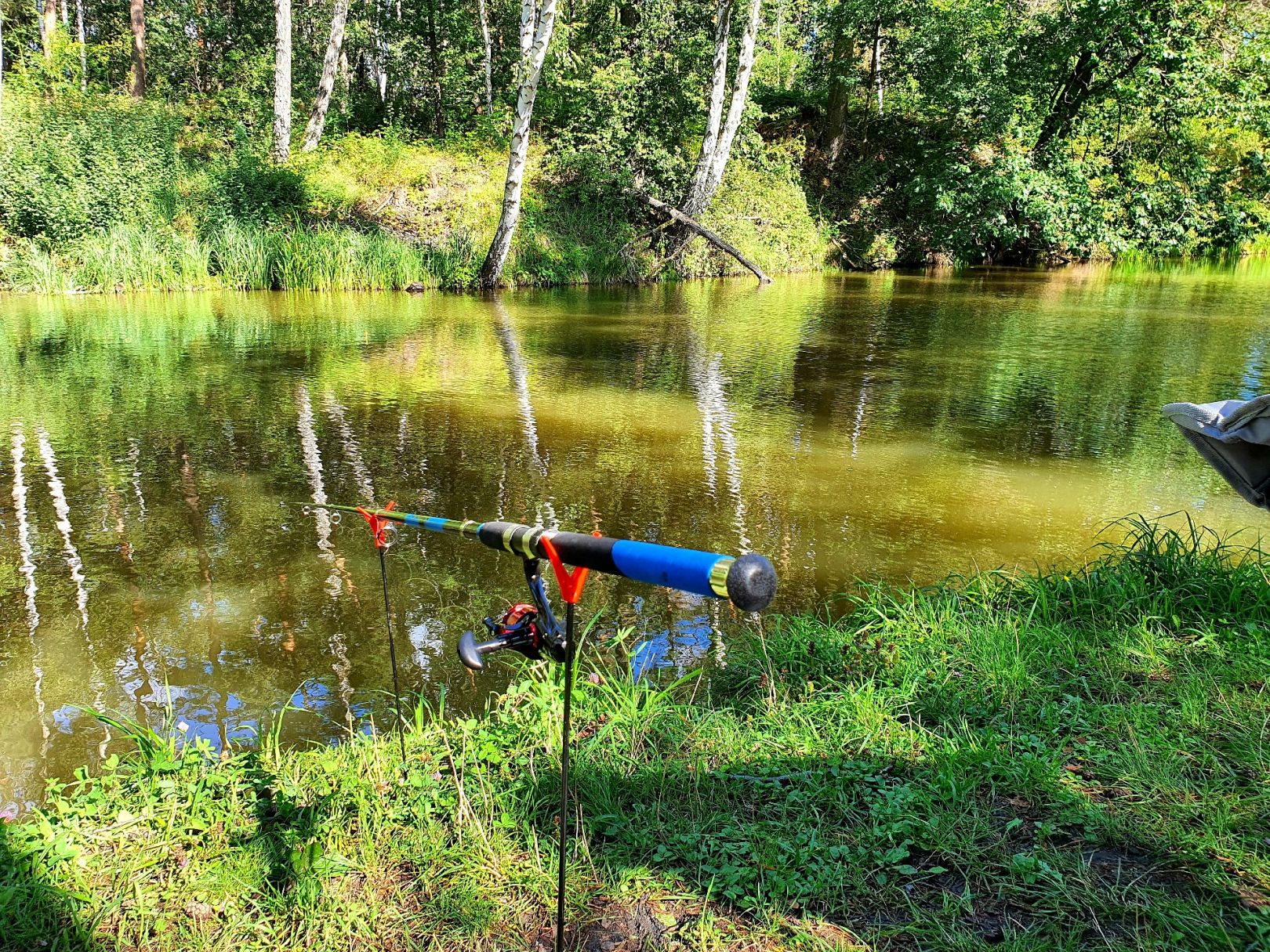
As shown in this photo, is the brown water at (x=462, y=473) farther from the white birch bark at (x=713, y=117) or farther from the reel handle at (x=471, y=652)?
the white birch bark at (x=713, y=117)

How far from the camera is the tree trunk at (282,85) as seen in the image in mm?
20656

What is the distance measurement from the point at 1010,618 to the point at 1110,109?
27.0 m

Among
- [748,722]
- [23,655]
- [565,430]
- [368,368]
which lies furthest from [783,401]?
[23,655]

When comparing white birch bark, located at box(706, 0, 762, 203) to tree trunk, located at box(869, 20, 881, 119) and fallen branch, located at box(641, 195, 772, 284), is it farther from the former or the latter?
tree trunk, located at box(869, 20, 881, 119)

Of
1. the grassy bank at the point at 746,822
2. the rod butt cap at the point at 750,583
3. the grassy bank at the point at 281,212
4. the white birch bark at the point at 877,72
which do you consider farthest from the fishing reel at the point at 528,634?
the white birch bark at the point at 877,72

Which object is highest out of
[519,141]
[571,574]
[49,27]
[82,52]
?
[49,27]

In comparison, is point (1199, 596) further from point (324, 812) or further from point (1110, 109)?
point (1110, 109)

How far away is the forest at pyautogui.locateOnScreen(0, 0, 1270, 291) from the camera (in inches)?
717

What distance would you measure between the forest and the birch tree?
0.27ft

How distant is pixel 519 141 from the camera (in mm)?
17562

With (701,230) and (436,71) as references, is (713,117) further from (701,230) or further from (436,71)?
(436,71)

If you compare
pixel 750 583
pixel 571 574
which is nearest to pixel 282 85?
pixel 571 574

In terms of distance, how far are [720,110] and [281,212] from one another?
1057 cm

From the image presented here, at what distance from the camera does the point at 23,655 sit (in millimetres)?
3779
